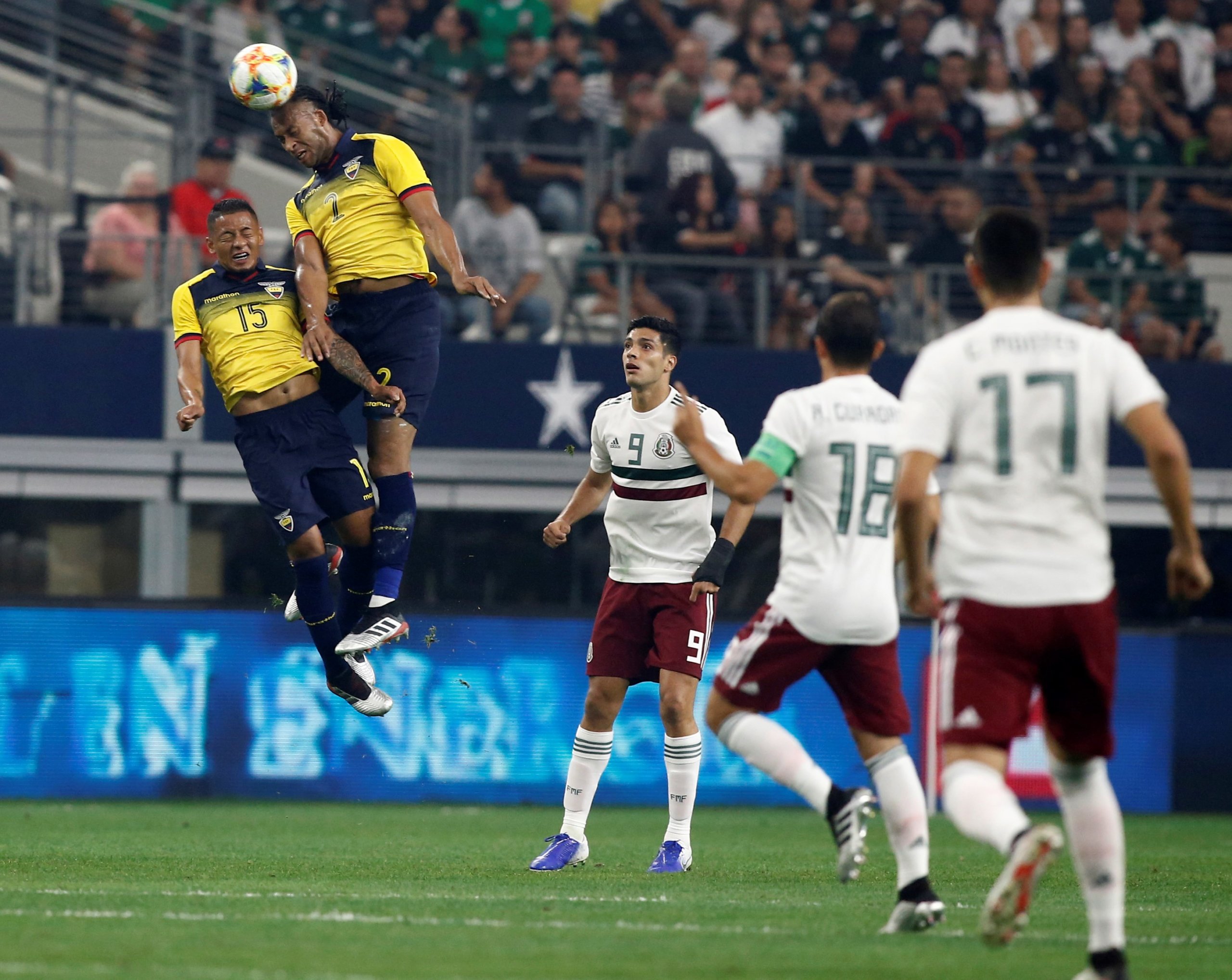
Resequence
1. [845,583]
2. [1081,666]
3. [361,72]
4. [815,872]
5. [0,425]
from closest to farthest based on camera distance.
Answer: [1081,666]
[845,583]
[815,872]
[0,425]
[361,72]

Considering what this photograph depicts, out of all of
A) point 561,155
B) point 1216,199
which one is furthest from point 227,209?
point 1216,199

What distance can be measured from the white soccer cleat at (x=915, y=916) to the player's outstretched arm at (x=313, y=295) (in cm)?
389

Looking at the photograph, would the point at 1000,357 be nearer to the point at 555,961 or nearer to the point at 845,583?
the point at 845,583

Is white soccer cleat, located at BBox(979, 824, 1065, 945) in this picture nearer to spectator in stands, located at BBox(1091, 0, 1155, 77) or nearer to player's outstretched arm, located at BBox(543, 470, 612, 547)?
player's outstretched arm, located at BBox(543, 470, 612, 547)

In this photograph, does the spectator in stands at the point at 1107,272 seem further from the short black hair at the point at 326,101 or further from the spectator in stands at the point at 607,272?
the short black hair at the point at 326,101

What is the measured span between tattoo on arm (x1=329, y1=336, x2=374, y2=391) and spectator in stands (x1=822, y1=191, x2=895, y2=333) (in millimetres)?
6928

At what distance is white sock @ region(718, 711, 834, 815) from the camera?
660cm

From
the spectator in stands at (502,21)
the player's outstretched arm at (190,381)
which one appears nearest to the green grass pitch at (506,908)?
the player's outstretched arm at (190,381)

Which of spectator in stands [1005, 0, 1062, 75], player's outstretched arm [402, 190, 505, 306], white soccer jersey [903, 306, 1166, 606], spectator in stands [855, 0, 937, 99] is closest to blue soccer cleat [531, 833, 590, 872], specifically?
player's outstretched arm [402, 190, 505, 306]

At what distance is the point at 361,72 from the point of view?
1736 centimetres

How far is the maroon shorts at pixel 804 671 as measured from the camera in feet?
21.5

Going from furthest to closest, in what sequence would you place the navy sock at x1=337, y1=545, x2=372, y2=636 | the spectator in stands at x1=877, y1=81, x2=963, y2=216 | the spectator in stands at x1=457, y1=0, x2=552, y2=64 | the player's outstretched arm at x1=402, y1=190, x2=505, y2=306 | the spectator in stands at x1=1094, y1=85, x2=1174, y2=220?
→ the spectator in stands at x1=457, y1=0, x2=552, y2=64 → the spectator in stands at x1=1094, y1=85, x2=1174, y2=220 → the spectator in stands at x1=877, y1=81, x2=963, y2=216 → the navy sock at x1=337, y1=545, x2=372, y2=636 → the player's outstretched arm at x1=402, y1=190, x2=505, y2=306

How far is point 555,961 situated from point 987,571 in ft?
5.73

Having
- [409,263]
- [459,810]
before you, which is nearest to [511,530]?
[459,810]
